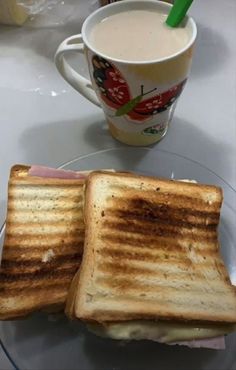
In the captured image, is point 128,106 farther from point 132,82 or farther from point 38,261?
point 38,261

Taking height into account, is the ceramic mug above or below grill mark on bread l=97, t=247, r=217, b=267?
above

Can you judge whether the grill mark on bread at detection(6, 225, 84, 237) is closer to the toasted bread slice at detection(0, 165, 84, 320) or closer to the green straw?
the toasted bread slice at detection(0, 165, 84, 320)

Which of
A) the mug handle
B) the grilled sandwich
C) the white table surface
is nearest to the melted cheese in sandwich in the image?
the grilled sandwich

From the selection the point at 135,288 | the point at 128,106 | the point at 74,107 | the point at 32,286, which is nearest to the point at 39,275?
the point at 32,286

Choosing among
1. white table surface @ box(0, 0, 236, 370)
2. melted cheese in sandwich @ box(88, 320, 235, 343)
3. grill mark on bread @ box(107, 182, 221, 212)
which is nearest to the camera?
melted cheese in sandwich @ box(88, 320, 235, 343)

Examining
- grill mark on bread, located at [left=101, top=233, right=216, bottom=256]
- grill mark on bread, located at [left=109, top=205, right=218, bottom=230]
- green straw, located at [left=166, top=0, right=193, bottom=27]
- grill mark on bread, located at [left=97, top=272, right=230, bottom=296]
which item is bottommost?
grill mark on bread, located at [left=97, top=272, right=230, bottom=296]

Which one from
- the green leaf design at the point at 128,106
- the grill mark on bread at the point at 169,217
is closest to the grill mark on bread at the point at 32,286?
the grill mark on bread at the point at 169,217

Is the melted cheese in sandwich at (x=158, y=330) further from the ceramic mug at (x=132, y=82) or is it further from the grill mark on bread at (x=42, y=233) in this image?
the ceramic mug at (x=132, y=82)
